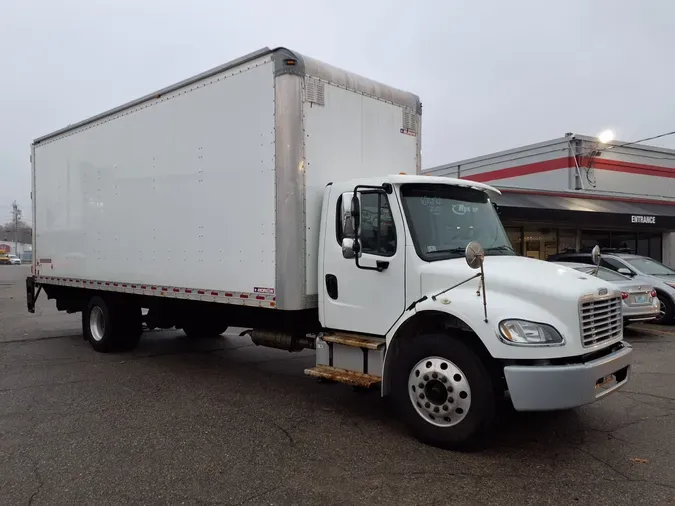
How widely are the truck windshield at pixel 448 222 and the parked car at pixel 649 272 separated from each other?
7.34 metres

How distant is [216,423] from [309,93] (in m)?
3.57

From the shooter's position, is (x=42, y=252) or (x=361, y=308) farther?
(x=42, y=252)

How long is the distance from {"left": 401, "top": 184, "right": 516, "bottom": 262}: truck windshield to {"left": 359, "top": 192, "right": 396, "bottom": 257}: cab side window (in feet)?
0.64

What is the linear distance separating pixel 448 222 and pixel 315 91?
204cm

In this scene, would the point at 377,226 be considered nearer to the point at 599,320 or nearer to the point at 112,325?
the point at 599,320

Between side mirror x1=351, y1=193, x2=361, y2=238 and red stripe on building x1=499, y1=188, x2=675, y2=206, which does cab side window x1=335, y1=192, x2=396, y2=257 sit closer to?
side mirror x1=351, y1=193, x2=361, y2=238

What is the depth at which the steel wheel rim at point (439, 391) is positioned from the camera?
14.1ft

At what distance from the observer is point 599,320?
4.39 metres

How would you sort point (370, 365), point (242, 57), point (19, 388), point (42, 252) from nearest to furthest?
point (370, 365) → point (242, 57) → point (19, 388) → point (42, 252)

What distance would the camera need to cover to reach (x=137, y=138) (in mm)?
7574

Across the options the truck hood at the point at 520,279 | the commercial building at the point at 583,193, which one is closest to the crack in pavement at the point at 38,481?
the truck hood at the point at 520,279

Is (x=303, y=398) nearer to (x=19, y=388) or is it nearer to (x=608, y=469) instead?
(x=608, y=469)

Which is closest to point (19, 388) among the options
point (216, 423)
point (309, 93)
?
point (216, 423)

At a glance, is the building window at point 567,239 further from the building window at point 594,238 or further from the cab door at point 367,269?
the cab door at point 367,269
